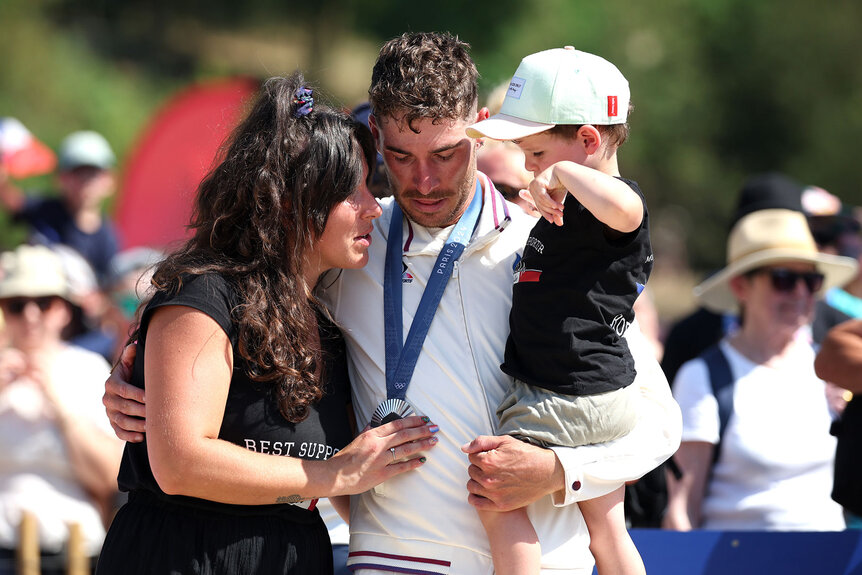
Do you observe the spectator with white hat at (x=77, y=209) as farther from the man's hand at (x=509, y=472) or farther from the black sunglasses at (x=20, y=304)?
the man's hand at (x=509, y=472)

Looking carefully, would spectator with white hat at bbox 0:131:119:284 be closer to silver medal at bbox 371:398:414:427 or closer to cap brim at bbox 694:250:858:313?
cap brim at bbox 694:250:858:313

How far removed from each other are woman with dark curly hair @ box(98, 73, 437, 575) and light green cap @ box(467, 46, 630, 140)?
467 mm

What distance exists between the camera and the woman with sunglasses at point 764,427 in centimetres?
439

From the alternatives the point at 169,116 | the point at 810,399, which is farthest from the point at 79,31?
the point at 810,399

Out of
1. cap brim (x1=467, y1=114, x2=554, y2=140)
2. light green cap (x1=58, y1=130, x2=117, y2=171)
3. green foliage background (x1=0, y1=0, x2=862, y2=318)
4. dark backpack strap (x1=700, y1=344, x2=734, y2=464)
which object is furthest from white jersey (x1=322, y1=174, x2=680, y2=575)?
green foliage background (x1=0, y1=0, x2=862, y2=318)

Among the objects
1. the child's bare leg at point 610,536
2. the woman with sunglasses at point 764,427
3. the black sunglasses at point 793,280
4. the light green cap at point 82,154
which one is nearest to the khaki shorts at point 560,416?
the child's bare leg at point 610,536

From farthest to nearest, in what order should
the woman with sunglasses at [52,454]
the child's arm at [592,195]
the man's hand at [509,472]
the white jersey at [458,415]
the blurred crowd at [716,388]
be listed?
1. the woman with sunglasses at [52,454]
2. the blurred crowd at [716,388]
3. the white jersey at [458,415]
4. the man's hand at [509,472]
5. the child's arm at [592,195]

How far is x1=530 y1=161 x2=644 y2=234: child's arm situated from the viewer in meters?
2.46

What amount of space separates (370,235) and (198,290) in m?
0.63

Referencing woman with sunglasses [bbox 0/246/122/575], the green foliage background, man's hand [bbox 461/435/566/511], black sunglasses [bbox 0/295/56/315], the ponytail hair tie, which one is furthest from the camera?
the green foliage background

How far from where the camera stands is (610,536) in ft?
9.20

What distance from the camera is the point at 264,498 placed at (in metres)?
2.62

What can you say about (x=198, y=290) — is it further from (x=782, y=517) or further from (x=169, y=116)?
(x=169, y=116)

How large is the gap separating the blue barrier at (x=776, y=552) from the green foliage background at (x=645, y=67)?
1247 centimetres
